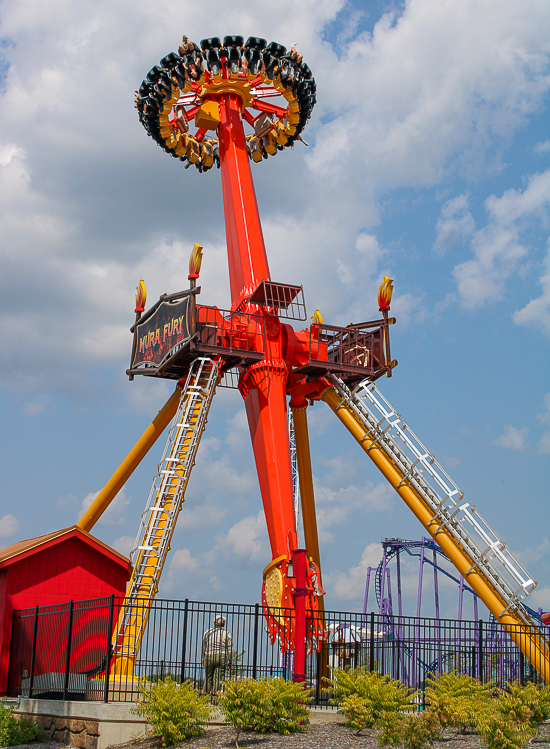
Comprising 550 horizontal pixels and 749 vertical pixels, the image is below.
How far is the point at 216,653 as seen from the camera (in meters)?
16.4

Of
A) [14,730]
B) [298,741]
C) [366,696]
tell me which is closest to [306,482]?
[366,696]

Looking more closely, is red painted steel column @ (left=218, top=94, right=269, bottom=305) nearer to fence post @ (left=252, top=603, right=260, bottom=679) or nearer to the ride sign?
the ride sign

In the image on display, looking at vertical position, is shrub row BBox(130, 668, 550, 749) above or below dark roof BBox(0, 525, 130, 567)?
below

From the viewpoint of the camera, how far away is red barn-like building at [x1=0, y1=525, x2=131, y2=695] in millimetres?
19156

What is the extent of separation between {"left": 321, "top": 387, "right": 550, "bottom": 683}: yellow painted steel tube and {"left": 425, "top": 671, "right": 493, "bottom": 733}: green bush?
12.0 feet

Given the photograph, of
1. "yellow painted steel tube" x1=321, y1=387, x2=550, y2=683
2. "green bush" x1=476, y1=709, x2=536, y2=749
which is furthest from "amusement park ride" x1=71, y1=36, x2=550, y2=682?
"green bush" x1=476, y1=709, x2=536, y2=749

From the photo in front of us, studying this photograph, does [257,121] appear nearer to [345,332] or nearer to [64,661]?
[345,332]

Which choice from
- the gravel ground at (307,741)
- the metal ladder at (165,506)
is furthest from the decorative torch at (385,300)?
the gravel ground at (307,741)

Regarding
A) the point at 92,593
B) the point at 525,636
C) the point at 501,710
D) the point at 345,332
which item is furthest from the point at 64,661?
the point at 345,332

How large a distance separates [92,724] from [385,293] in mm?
15857

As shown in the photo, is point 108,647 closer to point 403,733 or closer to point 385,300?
point 403,733

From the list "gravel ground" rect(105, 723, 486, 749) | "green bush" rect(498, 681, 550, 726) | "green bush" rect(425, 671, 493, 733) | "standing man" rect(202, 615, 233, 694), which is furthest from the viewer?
"standing man" rect(202, 615, 233, 694)

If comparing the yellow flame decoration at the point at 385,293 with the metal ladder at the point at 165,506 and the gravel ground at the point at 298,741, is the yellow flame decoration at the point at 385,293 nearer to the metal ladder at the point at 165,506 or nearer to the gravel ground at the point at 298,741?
the metal ladder at the point at 165,506

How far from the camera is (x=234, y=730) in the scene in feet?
46.5
